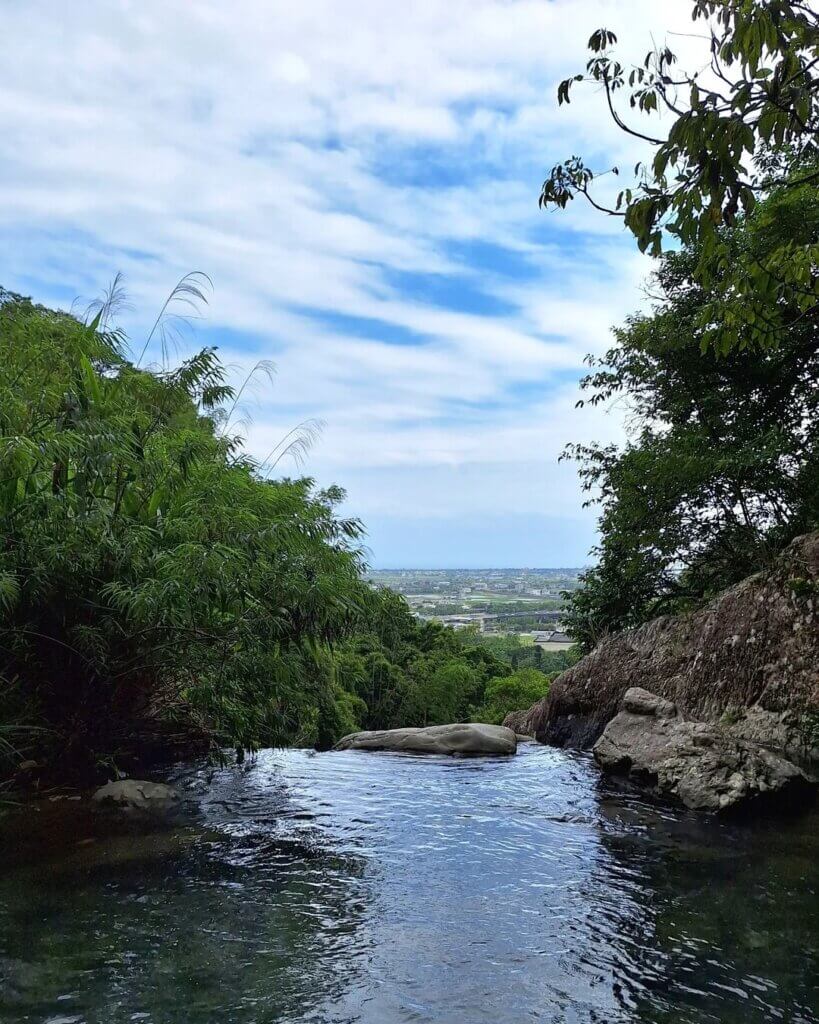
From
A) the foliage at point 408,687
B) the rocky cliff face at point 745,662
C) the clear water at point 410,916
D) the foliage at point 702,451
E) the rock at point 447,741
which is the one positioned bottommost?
the foliage at point 408,687

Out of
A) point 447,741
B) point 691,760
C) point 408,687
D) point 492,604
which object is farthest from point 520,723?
point 492,604

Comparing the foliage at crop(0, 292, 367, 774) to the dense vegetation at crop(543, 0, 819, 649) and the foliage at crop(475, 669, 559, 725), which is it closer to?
the dense vegetation at crop(543, 0, 819, 649)

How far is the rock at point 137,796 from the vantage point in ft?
24.9

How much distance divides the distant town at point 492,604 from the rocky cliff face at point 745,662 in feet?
101

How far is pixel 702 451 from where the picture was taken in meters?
11.1

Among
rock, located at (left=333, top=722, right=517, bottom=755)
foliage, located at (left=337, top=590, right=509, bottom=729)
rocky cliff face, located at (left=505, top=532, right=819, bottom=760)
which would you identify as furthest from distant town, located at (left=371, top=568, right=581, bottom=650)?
rocky cliff face, located at (left=505, top=532, right=819, bottom=760)

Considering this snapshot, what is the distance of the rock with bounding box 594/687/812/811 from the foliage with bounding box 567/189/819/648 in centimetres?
314

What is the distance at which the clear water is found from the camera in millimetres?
3943

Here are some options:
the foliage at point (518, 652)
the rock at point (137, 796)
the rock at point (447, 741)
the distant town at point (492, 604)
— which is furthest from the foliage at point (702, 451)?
the foliage at point (518, 652)

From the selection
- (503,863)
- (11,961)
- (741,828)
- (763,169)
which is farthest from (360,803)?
(763,169)

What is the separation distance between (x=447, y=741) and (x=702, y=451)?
6.43m

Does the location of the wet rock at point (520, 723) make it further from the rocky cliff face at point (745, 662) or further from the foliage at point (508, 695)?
the foliage at point (508, 695)

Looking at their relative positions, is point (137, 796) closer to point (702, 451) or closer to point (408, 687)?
point (702, 451)

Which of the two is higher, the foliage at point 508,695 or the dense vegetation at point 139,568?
the dense vegetation at point 139,568
